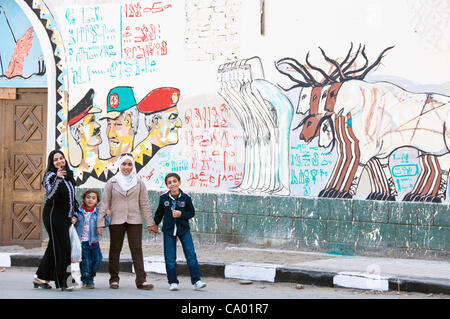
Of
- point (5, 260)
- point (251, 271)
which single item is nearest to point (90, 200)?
point (251, 271)

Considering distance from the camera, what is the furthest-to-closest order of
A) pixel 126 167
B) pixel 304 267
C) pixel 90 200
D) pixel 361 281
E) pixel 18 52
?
pixel 18 52, pixel 304 267, pixel 90 200, pixel 361 281, pixel 126 167

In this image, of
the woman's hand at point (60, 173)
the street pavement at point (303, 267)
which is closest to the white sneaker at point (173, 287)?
the street pavement at point (303, 267)

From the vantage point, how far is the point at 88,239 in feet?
31.7

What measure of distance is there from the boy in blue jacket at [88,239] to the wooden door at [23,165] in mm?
4641

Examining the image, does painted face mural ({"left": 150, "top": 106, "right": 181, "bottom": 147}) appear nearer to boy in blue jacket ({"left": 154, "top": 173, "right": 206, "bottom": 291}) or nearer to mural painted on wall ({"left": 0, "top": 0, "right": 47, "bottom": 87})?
mural painted on wall ({"left": 0, "top": 0, "right": 47, "bottom": 87})

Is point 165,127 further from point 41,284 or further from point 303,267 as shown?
point 41,284

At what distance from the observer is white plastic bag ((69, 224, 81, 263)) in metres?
9.37

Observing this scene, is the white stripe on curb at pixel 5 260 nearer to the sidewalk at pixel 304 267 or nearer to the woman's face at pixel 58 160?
the sidewalk at pixel 304 267

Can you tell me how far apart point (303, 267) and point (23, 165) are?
5810 mm

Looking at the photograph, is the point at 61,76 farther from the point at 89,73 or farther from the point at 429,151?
the point at 429,151

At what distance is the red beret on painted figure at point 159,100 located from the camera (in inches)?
515

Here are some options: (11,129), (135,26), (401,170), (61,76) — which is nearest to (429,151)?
(401,170)

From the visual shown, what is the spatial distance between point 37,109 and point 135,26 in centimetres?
225

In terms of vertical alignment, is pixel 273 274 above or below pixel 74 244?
below
